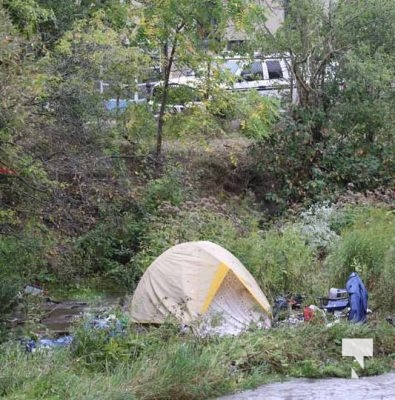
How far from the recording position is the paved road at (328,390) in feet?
26.6

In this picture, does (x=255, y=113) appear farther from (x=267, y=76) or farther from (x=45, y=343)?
(x=45, y=343)

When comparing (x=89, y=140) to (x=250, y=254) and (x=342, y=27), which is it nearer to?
(x=250, y=254)

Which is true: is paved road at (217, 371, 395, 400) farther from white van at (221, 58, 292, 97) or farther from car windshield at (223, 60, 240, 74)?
white van at (221, 58, 292, 97)

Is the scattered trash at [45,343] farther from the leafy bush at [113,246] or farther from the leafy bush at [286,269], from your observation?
the leafy bush at [113,246]

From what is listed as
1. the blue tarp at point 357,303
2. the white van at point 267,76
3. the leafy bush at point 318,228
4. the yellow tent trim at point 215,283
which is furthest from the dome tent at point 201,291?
the white van at point 267,76

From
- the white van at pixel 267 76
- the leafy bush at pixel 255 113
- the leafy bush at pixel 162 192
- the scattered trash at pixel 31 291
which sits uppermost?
the white van at pixel 267 76

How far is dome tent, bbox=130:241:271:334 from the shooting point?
35.8ft

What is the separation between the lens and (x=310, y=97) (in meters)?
20.4

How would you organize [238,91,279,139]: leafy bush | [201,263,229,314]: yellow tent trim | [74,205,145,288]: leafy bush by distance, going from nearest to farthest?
[201,263,229,314]: yellow tent trim → [74,205,145,288]: leafy bush → [238,91,279,139]: leafy bush

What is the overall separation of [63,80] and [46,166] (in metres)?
1.81

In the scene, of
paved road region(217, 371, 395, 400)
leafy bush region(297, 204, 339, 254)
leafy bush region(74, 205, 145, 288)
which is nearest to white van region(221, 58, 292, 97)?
leafy bush region(297, 204, 339, 254)

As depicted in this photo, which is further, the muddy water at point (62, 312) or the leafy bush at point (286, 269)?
the leafy bush at point (286, 269)

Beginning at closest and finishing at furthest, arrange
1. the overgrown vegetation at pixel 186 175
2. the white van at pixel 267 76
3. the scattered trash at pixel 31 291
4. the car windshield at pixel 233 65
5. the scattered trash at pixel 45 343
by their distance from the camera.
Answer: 1. the overgrown vegetation at pixel 186 175
2. the scattered trash at pixel 45 343
3. the scattered trash at pixel 31 291
4. the car windshield at pixel 233 65
5. the white van at pixel 267 76

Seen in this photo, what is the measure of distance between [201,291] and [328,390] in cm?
306
